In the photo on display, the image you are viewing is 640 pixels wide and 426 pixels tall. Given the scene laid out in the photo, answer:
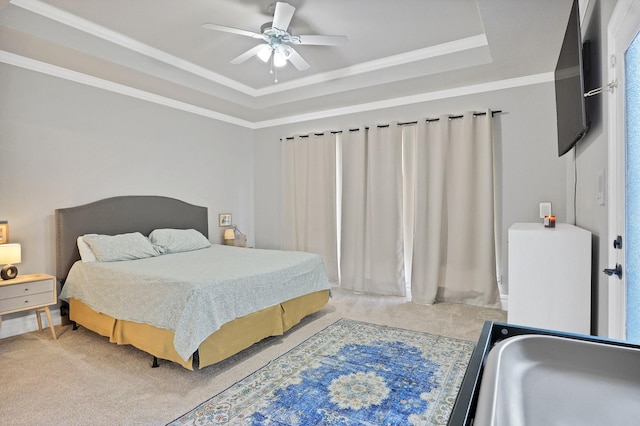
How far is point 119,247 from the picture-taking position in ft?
11.1

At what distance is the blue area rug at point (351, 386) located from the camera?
1.91m

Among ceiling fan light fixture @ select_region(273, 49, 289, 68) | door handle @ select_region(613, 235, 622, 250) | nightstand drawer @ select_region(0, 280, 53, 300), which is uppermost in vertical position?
ceiling fan light fixture @ select_region(273, 49, 289, 68)

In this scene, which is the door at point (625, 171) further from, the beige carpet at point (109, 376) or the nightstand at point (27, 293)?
the nightstand at point (27, 293)

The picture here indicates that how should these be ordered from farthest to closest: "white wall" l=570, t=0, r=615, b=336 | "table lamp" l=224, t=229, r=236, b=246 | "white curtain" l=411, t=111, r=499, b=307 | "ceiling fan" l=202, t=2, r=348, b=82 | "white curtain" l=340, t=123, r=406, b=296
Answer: "table lamp" l=224, t=229, r=236, b=246 < "white curtain" l=340, t=123, r=406, b=296 < "white curtain" l=411, t=111, r=499, b=307 < "ceiling fan" l=202, t=2, r=348, b=82 < "white wall" l=570, t=0, r=615, b=336

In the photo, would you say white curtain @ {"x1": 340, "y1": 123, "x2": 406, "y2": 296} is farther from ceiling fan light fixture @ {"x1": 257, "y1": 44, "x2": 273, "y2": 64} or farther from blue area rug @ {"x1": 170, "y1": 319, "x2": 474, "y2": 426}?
ceiling fan light fixture @ {"x1": 257, "y1": 44, "x2": 273, "y2": 64}

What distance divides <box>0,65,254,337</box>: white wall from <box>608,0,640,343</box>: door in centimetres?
421

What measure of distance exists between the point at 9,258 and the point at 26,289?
28 cm

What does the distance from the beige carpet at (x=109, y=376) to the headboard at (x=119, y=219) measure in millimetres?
751

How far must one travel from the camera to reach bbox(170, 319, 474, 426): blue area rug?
6.25 feet

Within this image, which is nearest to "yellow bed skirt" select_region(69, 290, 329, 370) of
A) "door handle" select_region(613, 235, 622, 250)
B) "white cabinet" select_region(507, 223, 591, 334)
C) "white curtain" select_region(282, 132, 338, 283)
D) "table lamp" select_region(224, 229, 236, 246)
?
"white curtain" select_region(282, 132, 338, 283)

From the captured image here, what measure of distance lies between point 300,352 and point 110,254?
A: 6.62 ft

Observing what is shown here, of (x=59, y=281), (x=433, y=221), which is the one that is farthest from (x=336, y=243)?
(x=59, y=281)

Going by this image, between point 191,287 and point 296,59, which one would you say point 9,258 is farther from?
point 296,59

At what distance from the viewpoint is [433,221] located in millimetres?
4055
